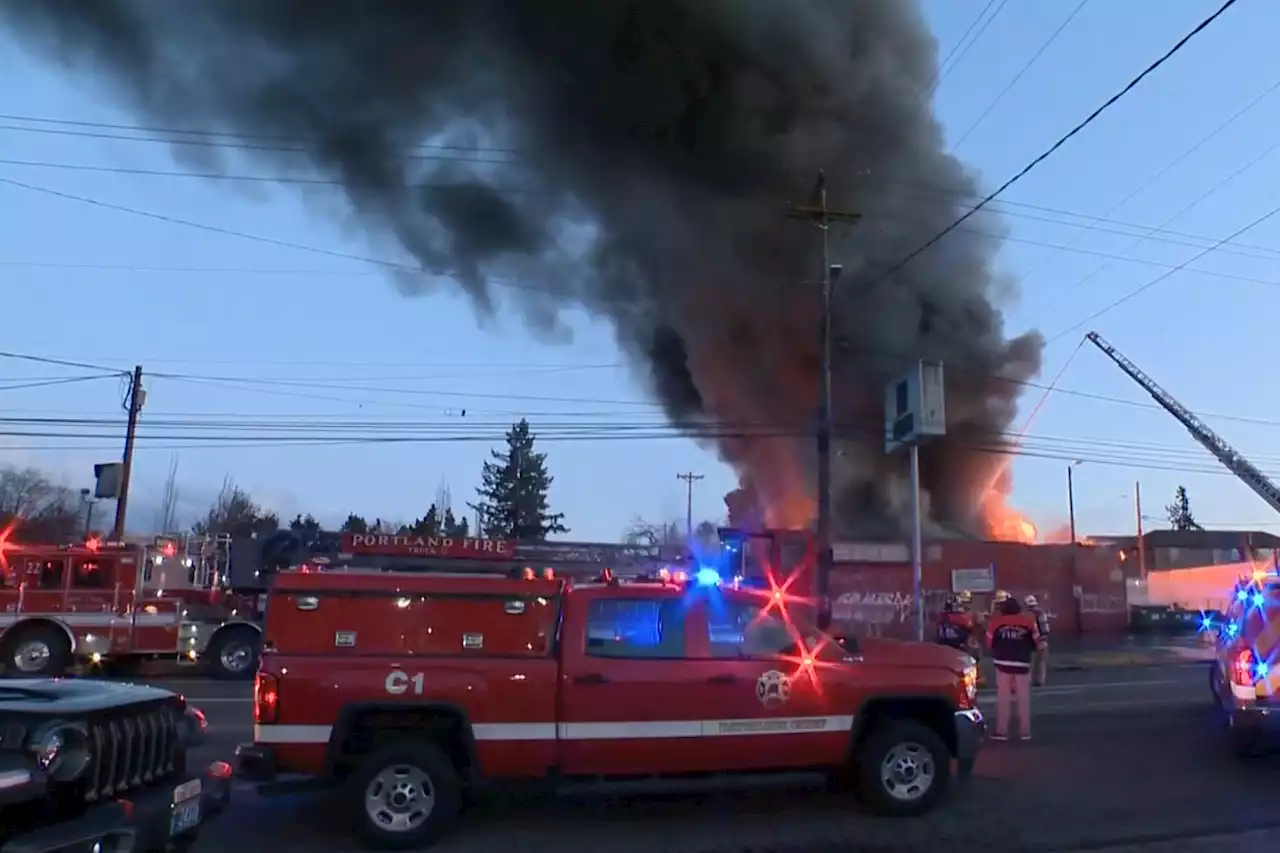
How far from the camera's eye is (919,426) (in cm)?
1955

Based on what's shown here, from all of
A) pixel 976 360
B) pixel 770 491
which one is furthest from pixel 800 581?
pixel 976 360

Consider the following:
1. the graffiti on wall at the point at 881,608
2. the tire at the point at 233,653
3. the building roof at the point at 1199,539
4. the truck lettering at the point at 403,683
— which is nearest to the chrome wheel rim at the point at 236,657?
the tire at the point at 233,653

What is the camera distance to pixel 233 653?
17719mm

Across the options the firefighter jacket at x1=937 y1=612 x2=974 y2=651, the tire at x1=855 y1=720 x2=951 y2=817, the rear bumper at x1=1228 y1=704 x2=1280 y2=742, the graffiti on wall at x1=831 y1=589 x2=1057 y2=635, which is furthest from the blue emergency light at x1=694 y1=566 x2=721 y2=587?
the graffiti on wall at x1=831 y1=589 x2=1057 y2=635

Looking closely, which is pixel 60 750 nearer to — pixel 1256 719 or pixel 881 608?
pixel 1256 719

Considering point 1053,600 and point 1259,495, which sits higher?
point 1259,495

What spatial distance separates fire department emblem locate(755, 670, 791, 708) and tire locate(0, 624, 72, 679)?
14.3 meters

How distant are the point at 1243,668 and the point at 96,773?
8.25 meters

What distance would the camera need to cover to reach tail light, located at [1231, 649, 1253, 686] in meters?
8.41

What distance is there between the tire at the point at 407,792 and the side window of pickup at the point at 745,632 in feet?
6.01

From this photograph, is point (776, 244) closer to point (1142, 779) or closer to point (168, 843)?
point (1142, 779)

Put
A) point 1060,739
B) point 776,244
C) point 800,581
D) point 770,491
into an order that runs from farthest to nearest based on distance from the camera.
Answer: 1. point 770,491
2. point 776,244
3. point 800,581
4. point 1060,739

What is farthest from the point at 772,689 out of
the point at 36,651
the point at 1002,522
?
the point at 1002,522

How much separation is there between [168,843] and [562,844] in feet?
8.34
